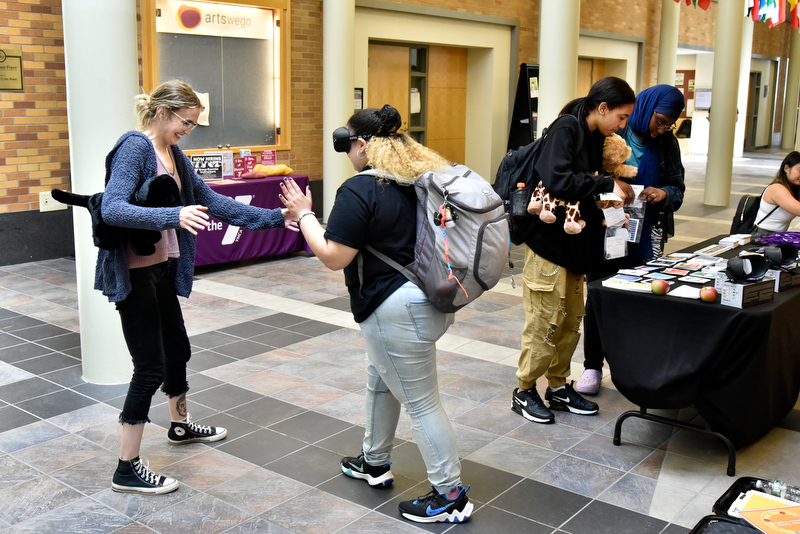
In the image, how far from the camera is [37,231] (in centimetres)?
791

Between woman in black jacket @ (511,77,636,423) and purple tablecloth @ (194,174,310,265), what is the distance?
416 cm

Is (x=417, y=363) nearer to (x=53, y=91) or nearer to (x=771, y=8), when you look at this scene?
(x=53, y=91)

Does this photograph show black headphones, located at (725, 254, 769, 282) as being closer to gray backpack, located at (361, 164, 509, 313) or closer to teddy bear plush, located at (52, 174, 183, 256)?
gray backpack, located at (361, 164, 509, 313)

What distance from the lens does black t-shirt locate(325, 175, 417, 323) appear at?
275cm

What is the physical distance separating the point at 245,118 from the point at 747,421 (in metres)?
6.98

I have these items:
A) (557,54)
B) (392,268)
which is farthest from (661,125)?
(557,54)

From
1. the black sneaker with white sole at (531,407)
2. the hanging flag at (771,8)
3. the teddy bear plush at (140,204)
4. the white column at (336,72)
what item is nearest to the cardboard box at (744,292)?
the black sneaker with white sole at (531,407)

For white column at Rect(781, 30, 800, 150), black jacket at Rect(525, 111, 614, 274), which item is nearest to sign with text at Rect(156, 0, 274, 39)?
black jacket at Rect(525, 111, 614, 274)

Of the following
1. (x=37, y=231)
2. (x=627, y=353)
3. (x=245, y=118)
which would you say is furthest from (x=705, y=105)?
(x=627, y=353)

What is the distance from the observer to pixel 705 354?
337 cm

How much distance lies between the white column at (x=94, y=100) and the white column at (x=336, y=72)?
16.1 ft

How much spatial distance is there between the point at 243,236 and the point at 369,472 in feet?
16.2

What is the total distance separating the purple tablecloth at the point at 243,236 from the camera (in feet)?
24.9

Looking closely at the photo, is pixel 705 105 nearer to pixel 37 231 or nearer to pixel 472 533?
pixel 37 231
